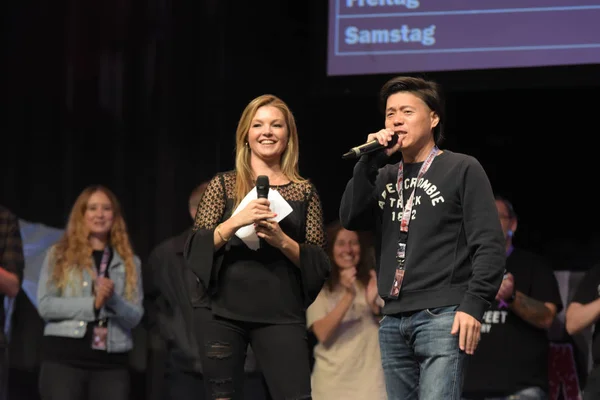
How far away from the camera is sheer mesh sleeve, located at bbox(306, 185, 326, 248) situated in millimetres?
3062

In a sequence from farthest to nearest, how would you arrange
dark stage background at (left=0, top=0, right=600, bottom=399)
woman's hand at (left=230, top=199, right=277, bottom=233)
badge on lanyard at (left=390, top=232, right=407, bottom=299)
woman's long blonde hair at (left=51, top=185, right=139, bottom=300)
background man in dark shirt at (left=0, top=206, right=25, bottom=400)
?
dark stage background at (left=0, top=0, right=600, bottom=399), woman's long blonde hair at (left=51, top=185, right=139, bottom=300), background man in dark shirt at (left=0, top=206, right=25, bottom=400), woman's hand at (left=230, top=199, right=277, bottom=233), badge on lanyard at (left=390, top=232, right=407, bottom=299)

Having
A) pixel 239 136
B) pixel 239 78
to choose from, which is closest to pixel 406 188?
pixel 239 136

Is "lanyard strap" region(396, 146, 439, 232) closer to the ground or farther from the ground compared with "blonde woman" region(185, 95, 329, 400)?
farther from the ground

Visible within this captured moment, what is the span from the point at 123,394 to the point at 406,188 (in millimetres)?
2232

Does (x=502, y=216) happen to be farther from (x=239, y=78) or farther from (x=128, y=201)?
(x=128, y=201)

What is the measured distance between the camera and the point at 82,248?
15.0ft

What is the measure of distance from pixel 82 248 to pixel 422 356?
2.45 metres

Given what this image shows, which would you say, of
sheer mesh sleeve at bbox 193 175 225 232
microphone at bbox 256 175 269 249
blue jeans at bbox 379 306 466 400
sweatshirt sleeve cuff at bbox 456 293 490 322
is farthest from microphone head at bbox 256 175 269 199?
sweatshirt sleeve cuff at bbox 456 293 490 322

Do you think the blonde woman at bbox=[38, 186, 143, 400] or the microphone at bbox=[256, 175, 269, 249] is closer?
the microphone at bbox=[256, 175, 269, 249]

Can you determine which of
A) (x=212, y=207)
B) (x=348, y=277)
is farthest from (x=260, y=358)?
(x=348, y=277)

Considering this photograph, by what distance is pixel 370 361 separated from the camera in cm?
434

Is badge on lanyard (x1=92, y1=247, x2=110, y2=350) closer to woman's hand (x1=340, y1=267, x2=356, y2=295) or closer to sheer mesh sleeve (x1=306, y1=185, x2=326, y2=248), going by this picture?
woman's hand (x1=340, y1=267, x2=356, y2=295)

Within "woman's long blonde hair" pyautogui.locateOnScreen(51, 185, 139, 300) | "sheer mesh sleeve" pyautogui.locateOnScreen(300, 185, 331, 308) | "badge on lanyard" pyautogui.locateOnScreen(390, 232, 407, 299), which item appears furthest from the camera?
"woman's long blonde hair" pyautogui.locateOnScreen(51, 185, 139, 300)

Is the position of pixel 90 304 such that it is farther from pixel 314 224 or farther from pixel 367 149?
pixel 367 149
